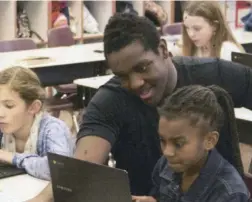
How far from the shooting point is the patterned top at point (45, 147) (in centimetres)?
233

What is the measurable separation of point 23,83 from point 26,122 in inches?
5.8

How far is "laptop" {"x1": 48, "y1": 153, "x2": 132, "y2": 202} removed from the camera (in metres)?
1.67

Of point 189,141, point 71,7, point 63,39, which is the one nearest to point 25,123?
point 189,141

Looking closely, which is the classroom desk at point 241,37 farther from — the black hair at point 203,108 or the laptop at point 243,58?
the black hair at point 203,108

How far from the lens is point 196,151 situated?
1.73 metres

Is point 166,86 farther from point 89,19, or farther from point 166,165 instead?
point 89,19

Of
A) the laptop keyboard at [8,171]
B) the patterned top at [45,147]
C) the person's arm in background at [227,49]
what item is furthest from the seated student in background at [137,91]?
the person's arm in background at [227,49]

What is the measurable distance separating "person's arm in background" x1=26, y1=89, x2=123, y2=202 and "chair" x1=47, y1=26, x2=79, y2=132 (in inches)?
101

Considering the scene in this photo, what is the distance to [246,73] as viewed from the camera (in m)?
2.21

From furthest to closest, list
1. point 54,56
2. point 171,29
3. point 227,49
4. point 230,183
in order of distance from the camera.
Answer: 1. point 171,29
2. point 54,56
3. point 227,49
4. point 230,183

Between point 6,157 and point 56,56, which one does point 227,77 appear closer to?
point 6,157

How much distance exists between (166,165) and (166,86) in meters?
0.27

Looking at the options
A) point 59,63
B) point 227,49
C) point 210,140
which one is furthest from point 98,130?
point 59,63

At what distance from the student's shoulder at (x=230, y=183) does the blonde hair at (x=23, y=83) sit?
38.1 inches
